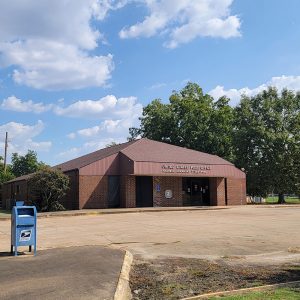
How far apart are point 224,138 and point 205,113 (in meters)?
3.82

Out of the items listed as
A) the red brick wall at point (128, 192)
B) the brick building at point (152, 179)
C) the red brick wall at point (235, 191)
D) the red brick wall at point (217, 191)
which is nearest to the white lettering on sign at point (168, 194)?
the brick building at point (152, 179)

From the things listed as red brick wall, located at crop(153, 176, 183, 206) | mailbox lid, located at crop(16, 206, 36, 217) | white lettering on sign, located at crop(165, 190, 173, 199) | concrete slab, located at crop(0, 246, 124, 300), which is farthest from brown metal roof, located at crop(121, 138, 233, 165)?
concrete slab, located at crop(0, 246, 124, 300)

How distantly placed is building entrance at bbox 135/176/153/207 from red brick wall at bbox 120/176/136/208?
0.63m

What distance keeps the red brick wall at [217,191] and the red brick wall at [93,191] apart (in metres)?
9.78

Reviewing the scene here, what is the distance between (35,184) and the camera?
108 ft

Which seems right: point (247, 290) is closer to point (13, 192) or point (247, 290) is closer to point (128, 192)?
point (128, 192)

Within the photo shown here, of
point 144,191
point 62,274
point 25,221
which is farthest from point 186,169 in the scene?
point 62,274

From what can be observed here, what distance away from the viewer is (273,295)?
272 inches

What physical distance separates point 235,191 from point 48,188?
1706cm

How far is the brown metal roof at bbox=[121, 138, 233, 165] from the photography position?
37.0 m

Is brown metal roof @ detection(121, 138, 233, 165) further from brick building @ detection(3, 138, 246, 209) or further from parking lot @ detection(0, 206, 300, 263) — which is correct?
parking lot @ detection(0, 206, 300, 263)

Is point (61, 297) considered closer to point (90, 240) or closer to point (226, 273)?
point (226, 273)

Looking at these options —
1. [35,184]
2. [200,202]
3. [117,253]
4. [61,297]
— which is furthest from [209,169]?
[61,297]

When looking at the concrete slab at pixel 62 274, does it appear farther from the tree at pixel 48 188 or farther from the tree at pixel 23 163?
the tree at pixel 23 163
